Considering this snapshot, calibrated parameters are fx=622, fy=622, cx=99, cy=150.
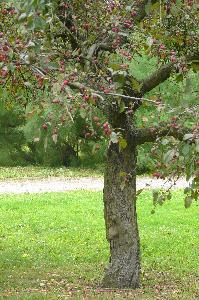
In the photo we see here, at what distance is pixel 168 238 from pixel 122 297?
4568 millimetres

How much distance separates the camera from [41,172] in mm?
25156

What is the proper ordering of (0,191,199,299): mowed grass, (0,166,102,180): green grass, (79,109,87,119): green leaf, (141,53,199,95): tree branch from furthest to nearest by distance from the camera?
(0,166,102,180): green grass < (0,191,199,299): mowed grass < (141,53,199,95): tree branch < (79,109,87,119): green leaf

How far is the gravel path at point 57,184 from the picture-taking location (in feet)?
66.2

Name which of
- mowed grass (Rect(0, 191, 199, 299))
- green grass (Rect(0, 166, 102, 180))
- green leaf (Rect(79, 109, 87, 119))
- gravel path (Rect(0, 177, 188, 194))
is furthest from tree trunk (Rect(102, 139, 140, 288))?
green grass (Rect(0, 166, 102, 180))

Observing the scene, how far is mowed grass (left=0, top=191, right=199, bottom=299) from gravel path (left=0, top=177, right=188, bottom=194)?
9.91ft

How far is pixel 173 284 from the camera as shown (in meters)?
8.27

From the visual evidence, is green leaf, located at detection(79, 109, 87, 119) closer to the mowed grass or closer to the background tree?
the background tree

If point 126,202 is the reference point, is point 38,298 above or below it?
below

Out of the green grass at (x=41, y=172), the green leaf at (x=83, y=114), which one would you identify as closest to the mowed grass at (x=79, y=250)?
the green leaf at (x=83, y=114)

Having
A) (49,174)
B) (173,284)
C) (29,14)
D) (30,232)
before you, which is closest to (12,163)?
(49,174)

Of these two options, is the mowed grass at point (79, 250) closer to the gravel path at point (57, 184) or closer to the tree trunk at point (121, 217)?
the tree trunk at point (121, 217)

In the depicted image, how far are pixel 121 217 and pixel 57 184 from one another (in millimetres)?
14436

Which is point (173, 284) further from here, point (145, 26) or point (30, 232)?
point (30, 232)

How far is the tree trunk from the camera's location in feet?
24.7
